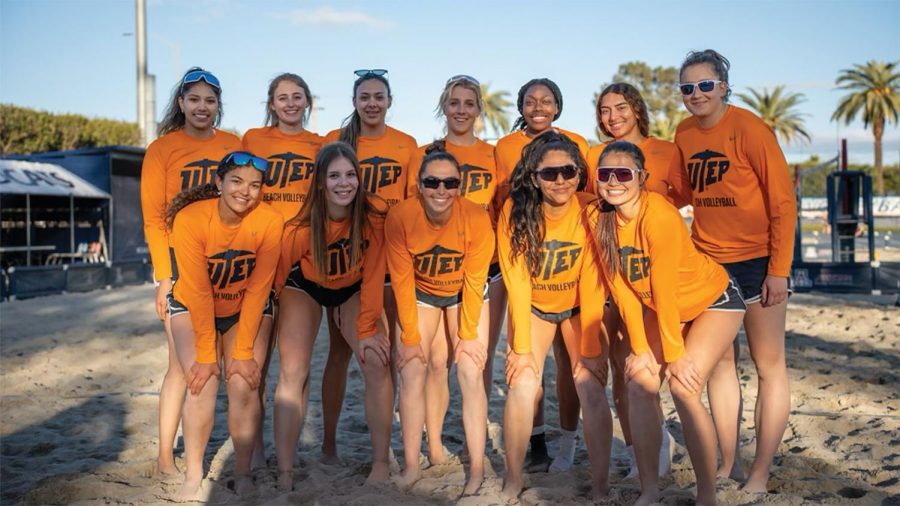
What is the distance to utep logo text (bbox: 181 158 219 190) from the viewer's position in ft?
14.1

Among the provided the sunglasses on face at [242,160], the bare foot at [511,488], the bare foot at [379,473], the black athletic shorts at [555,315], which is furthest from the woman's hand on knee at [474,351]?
the sunglasses on face at [242,160]

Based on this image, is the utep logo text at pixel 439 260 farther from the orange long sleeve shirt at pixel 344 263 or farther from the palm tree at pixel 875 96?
the palm tree at pixel 875 96

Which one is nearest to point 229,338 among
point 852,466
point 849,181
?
point 852,466

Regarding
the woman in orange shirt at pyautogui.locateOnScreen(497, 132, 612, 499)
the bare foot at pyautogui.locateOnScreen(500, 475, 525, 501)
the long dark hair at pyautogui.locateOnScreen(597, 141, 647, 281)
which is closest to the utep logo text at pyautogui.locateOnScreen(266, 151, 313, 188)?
the woman in orange shirt at pyautogui.locateOnScreen(497, 132, 612, 499)

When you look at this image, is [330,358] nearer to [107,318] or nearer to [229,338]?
[229,338]

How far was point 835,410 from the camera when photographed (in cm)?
542

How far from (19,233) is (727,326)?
18.2 m

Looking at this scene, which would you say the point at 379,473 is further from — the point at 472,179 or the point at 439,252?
the point at 472,179

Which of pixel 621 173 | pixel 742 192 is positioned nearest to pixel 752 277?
pixel 742 192

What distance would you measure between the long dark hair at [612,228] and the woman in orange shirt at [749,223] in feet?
1.68

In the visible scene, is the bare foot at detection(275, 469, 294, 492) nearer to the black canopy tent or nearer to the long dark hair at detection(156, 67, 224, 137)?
the long dark hair at detection(156, 67, 224, 137)

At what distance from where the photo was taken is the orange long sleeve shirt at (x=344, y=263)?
3.98m

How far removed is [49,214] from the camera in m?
17.9

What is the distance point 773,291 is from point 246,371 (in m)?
2.70
